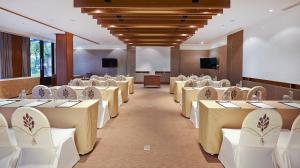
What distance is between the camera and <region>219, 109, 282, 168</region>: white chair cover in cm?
309

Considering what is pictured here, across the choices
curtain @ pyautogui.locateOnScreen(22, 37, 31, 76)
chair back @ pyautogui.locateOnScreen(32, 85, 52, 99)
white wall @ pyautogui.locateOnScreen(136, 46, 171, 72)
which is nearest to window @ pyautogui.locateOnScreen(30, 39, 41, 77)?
curtain @ pyautogui.locateOnScreen(22, 37, 31, 76)

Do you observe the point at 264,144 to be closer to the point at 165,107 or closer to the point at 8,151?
the point at 8,151

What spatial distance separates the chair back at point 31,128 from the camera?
2.98 m

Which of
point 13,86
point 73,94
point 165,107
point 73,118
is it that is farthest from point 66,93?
point 13,86

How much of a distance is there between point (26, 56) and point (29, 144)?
11.9 meters

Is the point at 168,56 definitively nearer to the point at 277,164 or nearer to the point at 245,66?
the point at 245,66

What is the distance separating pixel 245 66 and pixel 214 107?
6710 mm

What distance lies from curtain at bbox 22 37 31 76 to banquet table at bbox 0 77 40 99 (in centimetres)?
207

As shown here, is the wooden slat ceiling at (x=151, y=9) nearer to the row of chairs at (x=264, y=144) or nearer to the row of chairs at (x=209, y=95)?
the row of chairs at (x=209, y=95)

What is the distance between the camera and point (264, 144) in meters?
3.19

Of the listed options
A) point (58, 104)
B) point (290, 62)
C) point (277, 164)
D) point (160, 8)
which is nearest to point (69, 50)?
point (160, 8)

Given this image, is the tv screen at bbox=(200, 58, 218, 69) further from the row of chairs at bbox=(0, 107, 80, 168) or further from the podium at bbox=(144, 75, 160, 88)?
the row of chairs at bbox=(0, 107, 80, 168)

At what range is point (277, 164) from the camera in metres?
3.29

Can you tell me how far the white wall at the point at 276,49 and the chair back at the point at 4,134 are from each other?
6.22 metres
